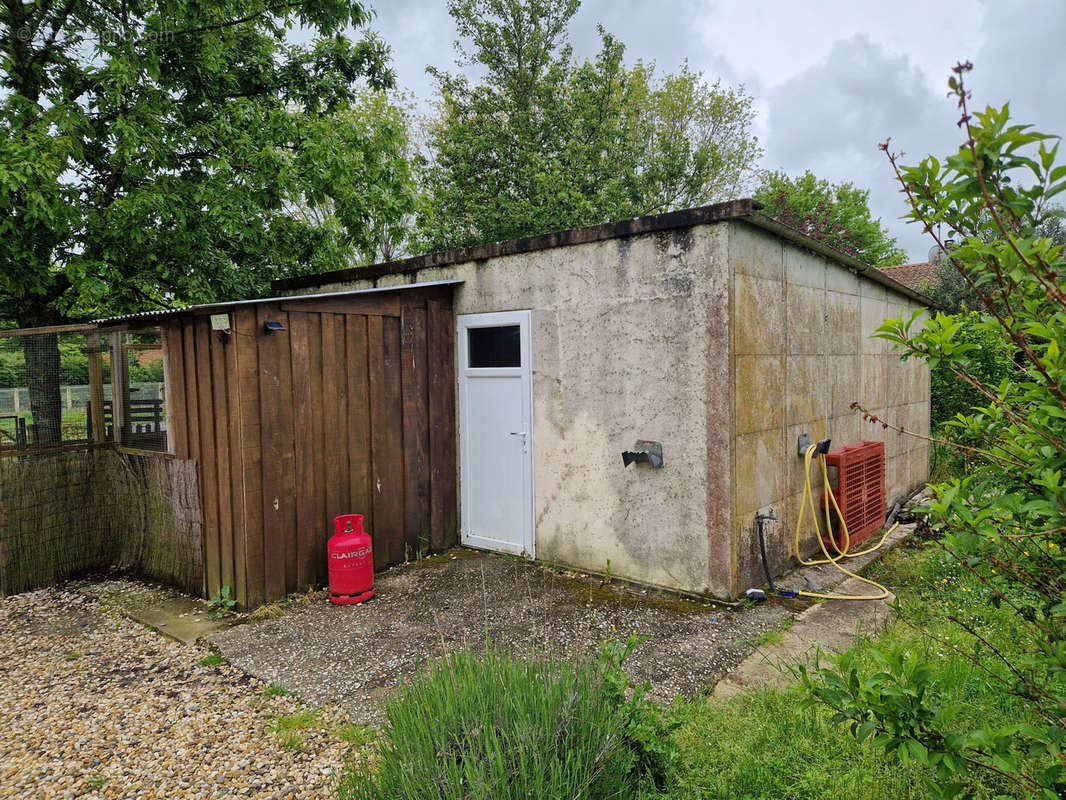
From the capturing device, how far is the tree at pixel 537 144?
15406mm

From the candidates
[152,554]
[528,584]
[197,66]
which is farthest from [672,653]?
[197,66]

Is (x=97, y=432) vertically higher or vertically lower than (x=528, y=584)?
higher

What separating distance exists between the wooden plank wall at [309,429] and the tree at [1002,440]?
13.9 feet

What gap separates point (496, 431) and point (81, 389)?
12.5ft

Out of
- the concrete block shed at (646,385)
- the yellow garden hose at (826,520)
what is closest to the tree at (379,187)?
the concrete block shed at (646,385)

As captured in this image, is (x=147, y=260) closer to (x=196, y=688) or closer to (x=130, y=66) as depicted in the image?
(x=130, y=66)

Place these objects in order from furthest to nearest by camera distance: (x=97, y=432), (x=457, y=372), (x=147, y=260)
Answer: (x=147, y=260)
(x=457, y=372)
(x=97, y=432)

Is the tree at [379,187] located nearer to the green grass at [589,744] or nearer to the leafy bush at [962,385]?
the green grass at [589,744]

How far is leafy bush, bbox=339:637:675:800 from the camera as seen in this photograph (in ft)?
6.55

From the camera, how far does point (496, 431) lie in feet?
19.5

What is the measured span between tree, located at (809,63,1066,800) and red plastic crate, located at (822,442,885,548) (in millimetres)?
4209

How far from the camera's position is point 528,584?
16.7 ft

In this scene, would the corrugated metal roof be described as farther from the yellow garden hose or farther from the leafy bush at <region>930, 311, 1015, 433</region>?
the leafy bush at <region>930, 311, 1015, 433</region>

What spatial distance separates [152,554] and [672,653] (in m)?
4.53
